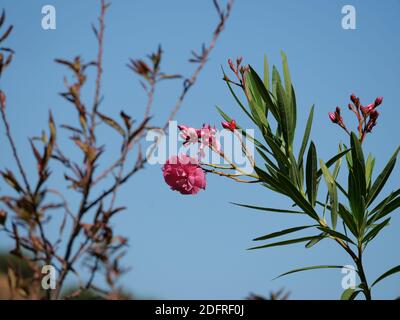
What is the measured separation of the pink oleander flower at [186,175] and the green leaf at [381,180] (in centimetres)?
38

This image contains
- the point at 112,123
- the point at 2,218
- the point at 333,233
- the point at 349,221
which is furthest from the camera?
the point at 112,123

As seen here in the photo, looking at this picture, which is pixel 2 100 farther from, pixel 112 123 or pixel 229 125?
pixel 229 125

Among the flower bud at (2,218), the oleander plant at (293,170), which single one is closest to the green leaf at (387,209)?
the oleander plant at (293,170)

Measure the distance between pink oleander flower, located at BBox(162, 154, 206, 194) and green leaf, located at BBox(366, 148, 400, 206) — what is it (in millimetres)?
384

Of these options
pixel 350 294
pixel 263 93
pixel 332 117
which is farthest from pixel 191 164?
pixel 350 294

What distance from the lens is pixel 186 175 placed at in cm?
130

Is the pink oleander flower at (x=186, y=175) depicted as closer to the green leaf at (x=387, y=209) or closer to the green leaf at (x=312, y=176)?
the green leaf at (x=312, y=176)

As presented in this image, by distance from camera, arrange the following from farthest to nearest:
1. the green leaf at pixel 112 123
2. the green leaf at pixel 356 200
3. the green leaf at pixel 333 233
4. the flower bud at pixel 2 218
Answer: the green leaf at pixel 112 123
the flower bud at pixel 2 218
the green leaf at pixel 356 200
the green leaf at pixel 333 233

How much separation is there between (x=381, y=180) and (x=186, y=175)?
44cm

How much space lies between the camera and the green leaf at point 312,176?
4.11 feet

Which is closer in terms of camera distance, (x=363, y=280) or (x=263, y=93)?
(x=363, y=280)

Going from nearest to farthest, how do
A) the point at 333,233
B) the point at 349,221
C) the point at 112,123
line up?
1. the point at 333,233
2. the point at 349,221
3. the point at 112,123

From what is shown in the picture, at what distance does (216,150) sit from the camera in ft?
4.03
